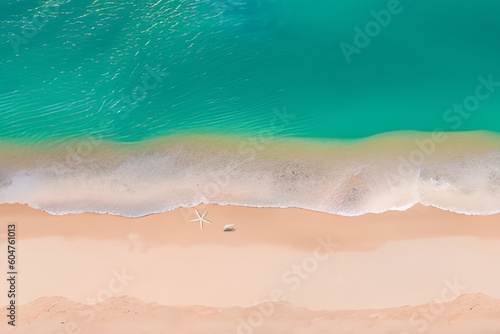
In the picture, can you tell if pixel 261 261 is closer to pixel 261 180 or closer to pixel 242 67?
pixel 261 180

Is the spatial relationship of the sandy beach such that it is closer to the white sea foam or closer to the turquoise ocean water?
the white sea foam

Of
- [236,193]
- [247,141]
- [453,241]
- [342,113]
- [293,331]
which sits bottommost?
[293,331]

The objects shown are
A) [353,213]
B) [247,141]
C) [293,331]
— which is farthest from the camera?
[247,141]

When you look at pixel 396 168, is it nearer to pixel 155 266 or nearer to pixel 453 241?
pixel 453 241

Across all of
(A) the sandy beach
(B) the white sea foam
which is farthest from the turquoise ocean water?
(A) the sandy beach

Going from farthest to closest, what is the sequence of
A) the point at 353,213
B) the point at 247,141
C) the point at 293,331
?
the point at 247,141
the point at 353,213
the point at 293,331

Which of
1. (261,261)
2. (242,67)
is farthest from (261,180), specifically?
(242,67)

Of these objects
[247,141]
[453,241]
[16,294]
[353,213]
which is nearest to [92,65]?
[247,141]
